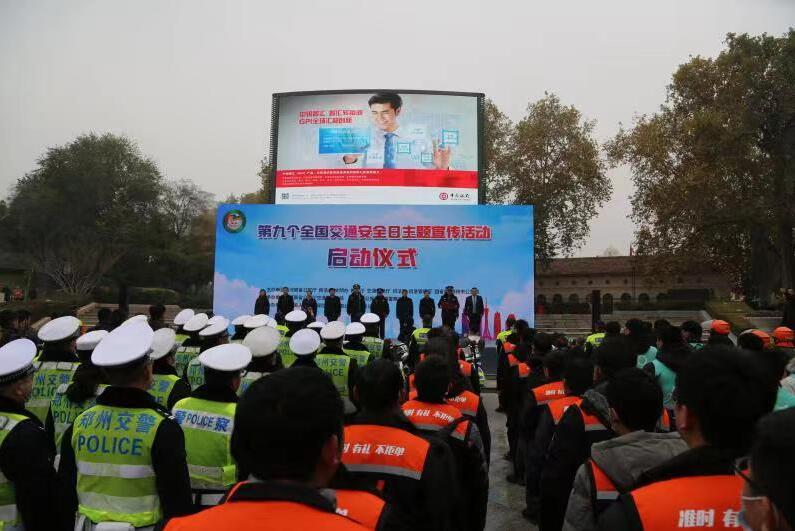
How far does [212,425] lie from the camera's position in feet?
10.2

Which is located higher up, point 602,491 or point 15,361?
point 15,361

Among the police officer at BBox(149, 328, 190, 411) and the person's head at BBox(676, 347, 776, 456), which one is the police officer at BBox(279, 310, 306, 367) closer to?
the police officer at BBox(149, 328, 190, 411)

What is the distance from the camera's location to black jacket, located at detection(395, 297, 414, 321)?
17.9 meters

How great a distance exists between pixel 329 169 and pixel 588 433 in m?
17.6

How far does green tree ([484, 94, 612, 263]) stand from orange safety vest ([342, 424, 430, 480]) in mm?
32626

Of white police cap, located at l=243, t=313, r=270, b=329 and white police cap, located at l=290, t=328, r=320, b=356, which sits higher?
white police cap, located at l=243, t=313, r=270, b=329

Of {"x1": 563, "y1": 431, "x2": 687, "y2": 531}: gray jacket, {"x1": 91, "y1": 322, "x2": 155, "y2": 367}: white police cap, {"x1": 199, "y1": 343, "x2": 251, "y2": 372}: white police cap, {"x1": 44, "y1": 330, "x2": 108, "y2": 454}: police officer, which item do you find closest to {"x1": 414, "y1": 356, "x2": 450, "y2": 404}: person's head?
{"x1": 199, "y1": 343, "x2": 251, "y2": 372}: white police cap

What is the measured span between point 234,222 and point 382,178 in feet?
16.3

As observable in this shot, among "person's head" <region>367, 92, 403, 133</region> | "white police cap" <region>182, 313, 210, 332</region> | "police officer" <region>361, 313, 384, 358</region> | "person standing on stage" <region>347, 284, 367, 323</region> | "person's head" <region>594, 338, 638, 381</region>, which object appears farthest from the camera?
"person's head" <region>367, 92, 403, 133</region>

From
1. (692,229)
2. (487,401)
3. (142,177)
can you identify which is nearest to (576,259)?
(692,229)

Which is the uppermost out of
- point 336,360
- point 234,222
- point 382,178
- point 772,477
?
point 382,178

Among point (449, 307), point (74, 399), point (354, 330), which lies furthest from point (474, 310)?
point (74, 399)

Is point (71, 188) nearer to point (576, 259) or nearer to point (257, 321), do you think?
point (257, 321)

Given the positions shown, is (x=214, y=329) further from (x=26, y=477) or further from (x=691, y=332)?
(x=691, y=332)
